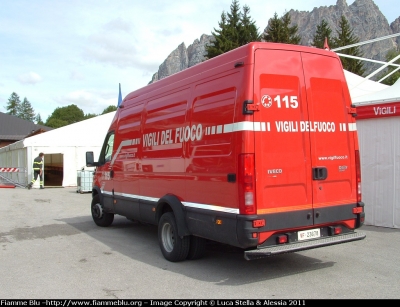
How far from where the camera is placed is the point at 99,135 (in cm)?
2317

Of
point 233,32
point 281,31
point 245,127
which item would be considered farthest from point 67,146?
point 281,31

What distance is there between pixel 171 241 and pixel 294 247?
7.33 feet

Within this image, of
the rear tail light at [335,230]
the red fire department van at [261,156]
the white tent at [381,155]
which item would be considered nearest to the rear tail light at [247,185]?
the red fire department van at [261,156]

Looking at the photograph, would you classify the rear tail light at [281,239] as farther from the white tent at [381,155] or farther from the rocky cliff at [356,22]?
the rocky cliff at [356,22]

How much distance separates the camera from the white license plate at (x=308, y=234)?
522cm

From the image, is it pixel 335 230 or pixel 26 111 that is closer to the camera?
pixel 335 230

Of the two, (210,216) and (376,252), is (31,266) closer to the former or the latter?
(210,216)

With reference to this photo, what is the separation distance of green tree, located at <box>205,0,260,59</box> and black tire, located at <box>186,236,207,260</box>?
1372 inches

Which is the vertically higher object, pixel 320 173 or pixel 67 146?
pixel 67 146

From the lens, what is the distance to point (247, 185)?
15.9 feet

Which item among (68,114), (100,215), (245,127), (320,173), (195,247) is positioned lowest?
(195,247)

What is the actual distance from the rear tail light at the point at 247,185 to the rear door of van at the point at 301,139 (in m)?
0.09

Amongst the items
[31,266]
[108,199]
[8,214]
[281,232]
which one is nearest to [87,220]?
[108,199]

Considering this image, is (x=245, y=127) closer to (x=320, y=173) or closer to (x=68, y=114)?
(x=320, y=173)
